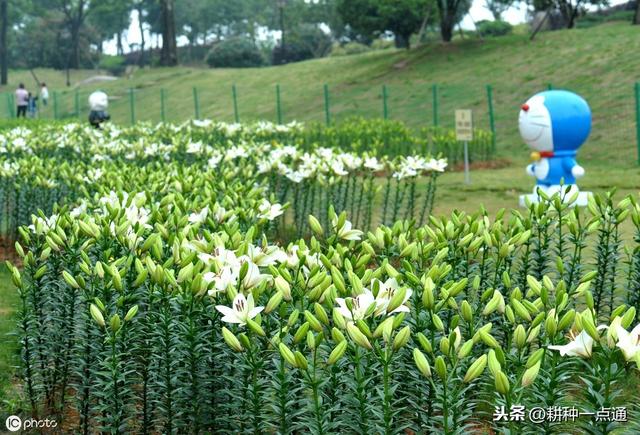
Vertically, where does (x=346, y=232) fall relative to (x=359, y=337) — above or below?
above

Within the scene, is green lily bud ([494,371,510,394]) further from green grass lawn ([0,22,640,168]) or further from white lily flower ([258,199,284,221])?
green grass lawn ([0,22,640,168])

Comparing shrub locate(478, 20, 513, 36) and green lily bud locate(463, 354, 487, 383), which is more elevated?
shrub locate(478, 20, 513, 36)

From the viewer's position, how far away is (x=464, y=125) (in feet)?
45.3

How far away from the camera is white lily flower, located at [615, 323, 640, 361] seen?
270 cm

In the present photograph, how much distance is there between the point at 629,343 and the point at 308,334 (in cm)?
109

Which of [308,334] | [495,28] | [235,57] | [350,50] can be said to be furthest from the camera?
[235,57]

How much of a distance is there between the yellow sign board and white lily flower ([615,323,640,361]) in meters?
11.1

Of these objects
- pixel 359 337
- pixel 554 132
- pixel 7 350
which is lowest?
pixel 7 350

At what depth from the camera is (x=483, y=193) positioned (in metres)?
13.7

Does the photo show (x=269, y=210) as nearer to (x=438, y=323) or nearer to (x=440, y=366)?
(x=438, y=323)

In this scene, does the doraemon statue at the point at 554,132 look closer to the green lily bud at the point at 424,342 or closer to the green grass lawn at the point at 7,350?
the green grass lawn at the point at 7,350

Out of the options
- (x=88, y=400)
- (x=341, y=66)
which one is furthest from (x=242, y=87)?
(x=88, y=400)

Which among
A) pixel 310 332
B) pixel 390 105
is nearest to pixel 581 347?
pixel 310 332

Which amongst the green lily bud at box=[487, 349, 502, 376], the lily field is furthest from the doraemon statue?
the green lily bud at box=[487, 349, 502, 376]
